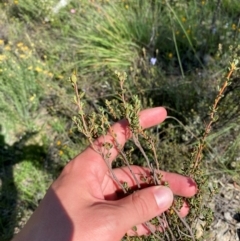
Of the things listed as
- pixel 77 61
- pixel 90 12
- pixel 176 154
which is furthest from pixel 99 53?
pixel 176 154

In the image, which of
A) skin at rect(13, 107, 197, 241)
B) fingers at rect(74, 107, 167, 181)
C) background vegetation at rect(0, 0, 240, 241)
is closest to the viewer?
skin at rect(13, 107, 197, 241)

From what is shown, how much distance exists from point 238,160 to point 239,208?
0.97ft

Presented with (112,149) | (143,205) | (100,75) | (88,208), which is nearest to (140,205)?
(143,205)

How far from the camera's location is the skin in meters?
1.54

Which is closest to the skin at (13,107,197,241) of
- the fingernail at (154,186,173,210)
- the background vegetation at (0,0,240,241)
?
the fingernail at (154,186,173,210)

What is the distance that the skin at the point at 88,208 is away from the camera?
60.6 inches

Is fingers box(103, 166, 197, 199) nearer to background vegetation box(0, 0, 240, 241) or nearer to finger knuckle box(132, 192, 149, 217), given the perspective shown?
finger knuckle box(132, 192, 149, 217)

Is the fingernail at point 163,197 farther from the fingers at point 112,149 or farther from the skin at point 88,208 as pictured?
the fingers at point 112,149

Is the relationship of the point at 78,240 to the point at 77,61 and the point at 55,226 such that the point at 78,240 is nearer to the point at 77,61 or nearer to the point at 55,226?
the point at 55,226

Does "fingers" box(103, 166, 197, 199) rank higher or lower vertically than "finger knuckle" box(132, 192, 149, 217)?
lower

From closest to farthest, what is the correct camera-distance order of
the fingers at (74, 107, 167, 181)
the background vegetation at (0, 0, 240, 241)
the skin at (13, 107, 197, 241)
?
the skin at (13, 107, 197, 241)
the fingers at (74, 107, 167, 181)
the background vegetation at (0, 0, 240, 241)

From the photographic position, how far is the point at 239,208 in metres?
2.40

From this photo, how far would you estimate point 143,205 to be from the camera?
62.7 inches

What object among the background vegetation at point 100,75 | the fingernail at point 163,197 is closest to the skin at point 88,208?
the fingernail at point 163,197
